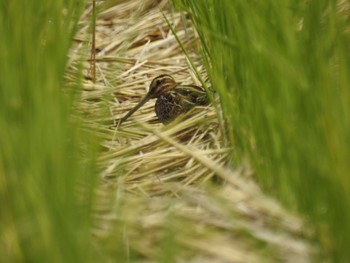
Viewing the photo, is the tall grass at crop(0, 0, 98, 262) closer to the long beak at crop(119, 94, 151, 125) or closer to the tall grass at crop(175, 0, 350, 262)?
the tall grass at crop(175, 0, 350, 262)

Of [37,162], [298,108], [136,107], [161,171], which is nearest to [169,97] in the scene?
[136,107]

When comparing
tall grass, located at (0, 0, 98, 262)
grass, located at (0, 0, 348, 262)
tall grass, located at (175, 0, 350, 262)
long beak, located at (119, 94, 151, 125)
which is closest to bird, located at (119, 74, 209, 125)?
long beak, located at (119, 94, 151, 125)

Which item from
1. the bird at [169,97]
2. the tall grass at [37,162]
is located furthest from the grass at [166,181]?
the bird at [169,97]

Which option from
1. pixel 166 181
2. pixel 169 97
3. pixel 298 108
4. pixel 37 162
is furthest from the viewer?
pixel 169 97

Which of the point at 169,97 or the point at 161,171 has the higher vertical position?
the point at 169,97

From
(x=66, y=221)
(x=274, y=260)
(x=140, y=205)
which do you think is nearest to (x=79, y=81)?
(x=140, y=205)

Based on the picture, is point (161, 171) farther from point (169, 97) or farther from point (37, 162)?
point (37, 162)
